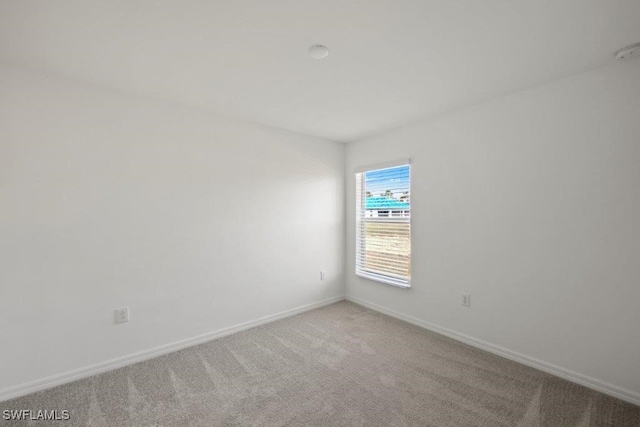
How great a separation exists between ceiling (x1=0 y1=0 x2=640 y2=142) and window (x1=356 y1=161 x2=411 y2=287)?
1.12m

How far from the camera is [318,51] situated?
1.81m

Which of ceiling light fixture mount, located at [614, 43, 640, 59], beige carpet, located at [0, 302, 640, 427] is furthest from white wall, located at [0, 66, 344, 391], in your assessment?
ceiling light fixture mount, located at [614, 43, 640, 59]

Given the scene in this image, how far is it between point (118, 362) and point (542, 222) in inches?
144

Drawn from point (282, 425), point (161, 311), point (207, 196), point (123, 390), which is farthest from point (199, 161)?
point (282, 425)

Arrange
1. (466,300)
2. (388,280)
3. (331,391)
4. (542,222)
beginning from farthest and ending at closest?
(388,280) → (466,300) → (542,222) → (331,391)

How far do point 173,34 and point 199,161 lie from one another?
4.29 ft

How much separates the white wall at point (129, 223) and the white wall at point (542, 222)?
5.43 feet

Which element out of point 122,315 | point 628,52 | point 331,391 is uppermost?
point 628,52

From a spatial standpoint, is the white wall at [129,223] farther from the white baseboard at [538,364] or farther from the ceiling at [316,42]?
the white baseboard at [538,364]

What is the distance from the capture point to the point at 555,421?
1739 mm

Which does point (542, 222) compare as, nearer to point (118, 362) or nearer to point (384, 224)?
point (384, 224)

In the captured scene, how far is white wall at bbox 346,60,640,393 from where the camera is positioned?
194cm

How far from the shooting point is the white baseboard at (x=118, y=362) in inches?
78.4

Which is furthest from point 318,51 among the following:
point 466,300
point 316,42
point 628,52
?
point 466,300
